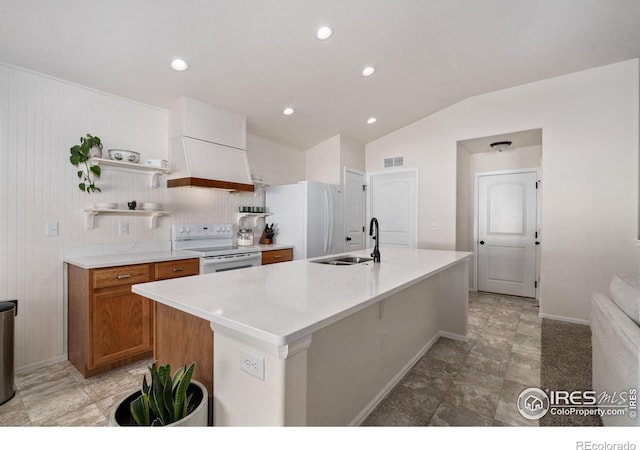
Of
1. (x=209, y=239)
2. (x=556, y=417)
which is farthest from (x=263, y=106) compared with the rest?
(x=556, y=417)

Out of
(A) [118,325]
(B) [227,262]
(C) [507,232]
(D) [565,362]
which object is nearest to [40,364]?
(A) [118,325]

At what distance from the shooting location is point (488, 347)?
2.70 m

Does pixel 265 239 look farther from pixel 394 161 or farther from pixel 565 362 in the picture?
pixel 565 362

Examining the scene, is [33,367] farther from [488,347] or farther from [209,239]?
[488,347]

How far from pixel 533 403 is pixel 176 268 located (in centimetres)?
280

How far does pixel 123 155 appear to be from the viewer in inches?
105

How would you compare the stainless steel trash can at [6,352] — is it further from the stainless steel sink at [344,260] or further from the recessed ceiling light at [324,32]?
the recessed ceiling light at [324,32]

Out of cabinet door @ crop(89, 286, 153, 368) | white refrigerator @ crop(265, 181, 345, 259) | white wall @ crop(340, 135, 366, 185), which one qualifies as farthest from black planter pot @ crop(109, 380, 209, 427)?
white wall @ crop(340, 135, 366, 185)

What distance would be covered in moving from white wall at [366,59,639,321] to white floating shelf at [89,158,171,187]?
12.4 feet

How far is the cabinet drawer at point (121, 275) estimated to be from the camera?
2.25 meters

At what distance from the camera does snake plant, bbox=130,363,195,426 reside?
3.50 feet

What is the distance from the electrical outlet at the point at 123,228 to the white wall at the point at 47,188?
30 mm

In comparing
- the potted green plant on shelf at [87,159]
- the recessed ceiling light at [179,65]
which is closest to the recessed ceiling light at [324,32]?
the recessed ceiling light at [179,65]

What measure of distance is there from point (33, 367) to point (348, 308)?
2722 millimetres
